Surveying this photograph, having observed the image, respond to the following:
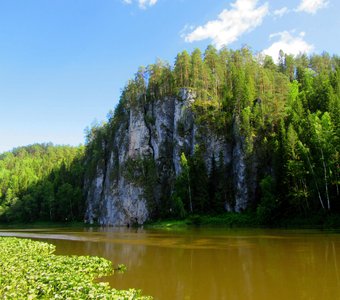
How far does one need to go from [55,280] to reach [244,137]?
58.4 m

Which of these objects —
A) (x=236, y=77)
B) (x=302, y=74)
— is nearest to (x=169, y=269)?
(x=236, y=77)

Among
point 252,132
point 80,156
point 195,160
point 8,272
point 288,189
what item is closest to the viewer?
point 8,272

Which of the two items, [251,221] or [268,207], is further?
[251,221]

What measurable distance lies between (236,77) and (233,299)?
69.7 m

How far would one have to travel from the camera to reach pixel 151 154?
90.8 m

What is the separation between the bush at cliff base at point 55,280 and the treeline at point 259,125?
38.6 metres

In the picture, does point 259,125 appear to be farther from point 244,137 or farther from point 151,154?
point 151,154

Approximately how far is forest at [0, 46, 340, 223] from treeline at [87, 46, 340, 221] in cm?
18

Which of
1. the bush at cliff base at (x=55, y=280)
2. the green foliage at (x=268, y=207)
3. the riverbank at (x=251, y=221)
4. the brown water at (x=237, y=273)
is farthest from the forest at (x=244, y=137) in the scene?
the bush at cliff base at (x=55, y=280)

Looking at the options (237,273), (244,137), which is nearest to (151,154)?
(244,137)

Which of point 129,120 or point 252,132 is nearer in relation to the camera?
point 252,132

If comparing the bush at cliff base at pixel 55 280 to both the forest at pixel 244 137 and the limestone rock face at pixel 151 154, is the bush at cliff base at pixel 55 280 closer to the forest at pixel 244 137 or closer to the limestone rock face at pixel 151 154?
the forest at pixel 244 137

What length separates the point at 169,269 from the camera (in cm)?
1903

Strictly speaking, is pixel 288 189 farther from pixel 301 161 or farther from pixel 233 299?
pixel 233 299
